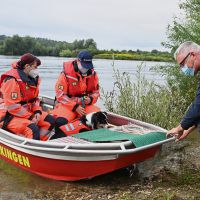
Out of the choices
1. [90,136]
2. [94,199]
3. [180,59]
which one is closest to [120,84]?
[90,136]

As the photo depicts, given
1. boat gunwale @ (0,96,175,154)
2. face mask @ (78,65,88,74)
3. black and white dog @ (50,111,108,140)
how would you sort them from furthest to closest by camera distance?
face mask @ (78,65,88,74), black and white dog @ (50,111,108,140), boat gunwale @ (0,96,175,154)

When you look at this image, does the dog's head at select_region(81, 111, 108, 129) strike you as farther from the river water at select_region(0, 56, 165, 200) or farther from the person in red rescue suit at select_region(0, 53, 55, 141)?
the river water at select_region(0, 56, 165, 200)

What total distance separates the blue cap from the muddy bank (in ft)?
5.52

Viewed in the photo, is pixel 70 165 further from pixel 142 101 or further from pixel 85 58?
pixel 142 101

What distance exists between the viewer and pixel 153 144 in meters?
5.07

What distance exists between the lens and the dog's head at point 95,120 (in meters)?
6.13

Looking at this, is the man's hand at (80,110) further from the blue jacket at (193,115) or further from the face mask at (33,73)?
the blue jacket at (193,115)

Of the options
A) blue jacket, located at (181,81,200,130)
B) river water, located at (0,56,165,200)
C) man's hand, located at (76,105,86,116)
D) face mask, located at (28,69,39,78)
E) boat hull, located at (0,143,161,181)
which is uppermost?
face mask, located at (28,69,39,78)

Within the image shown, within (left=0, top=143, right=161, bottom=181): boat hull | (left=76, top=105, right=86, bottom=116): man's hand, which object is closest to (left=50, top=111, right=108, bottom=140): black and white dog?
(left=76, top=105, right=86, bottom=116): man's hand

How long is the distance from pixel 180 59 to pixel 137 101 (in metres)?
3.67

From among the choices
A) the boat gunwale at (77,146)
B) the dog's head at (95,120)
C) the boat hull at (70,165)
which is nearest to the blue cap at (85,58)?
the dog's head at (95,120)

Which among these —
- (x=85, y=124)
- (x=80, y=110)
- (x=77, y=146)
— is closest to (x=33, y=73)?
(x=80, y=110)

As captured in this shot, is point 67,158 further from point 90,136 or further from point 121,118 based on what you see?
point 121,118

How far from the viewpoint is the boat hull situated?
5.08 m
